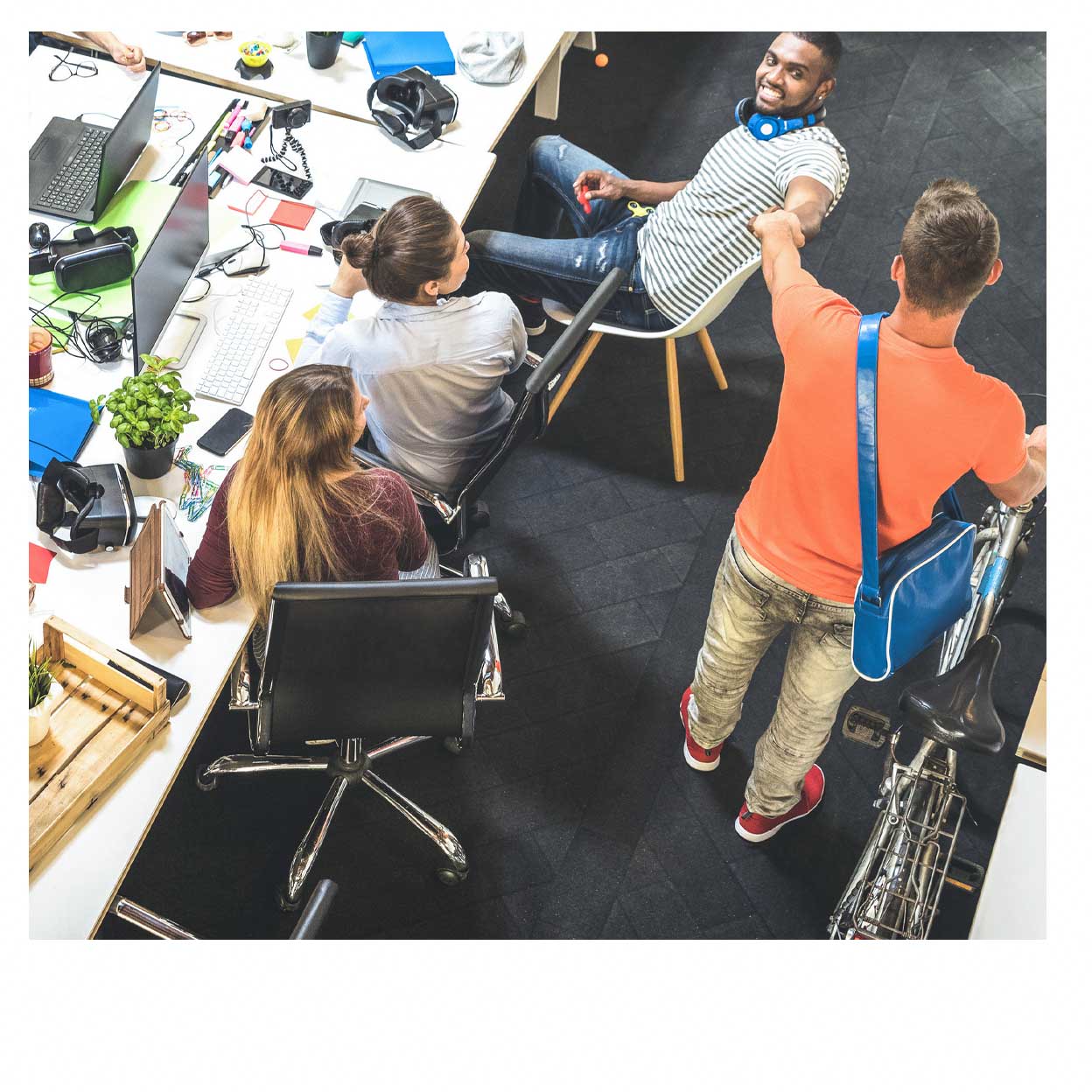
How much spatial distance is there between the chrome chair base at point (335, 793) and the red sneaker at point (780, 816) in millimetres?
682

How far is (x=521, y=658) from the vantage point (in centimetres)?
302

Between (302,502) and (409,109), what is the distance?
1576 mm

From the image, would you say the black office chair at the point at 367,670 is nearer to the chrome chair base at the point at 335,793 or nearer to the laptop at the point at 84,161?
the chrome chair base at the point at 335,793

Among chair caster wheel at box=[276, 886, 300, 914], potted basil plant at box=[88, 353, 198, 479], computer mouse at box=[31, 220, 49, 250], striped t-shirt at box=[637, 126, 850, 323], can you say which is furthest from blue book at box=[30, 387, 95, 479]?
striped t-shirt at box=[637, 126, 850, 323]

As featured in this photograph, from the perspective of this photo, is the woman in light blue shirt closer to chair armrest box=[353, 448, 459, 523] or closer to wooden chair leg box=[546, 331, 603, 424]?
chair armrest box=[353, 448, 459, 523]

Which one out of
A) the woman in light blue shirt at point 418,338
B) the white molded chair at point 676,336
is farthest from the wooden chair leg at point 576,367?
the woman in light blue shirt at point 418,338

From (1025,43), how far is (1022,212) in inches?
41.4

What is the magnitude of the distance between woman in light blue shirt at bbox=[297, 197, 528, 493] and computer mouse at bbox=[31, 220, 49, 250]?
0.70 m

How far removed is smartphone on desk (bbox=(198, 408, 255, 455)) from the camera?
2477 millimetres

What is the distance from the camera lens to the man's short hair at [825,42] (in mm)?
2643

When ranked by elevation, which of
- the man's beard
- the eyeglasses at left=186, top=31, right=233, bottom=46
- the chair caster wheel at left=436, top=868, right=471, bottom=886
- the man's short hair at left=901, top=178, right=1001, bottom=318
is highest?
the man's beard

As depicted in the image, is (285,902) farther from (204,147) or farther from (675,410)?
(204,147)

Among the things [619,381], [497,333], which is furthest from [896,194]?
[497,333]

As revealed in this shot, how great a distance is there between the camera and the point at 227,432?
8.20 feet
